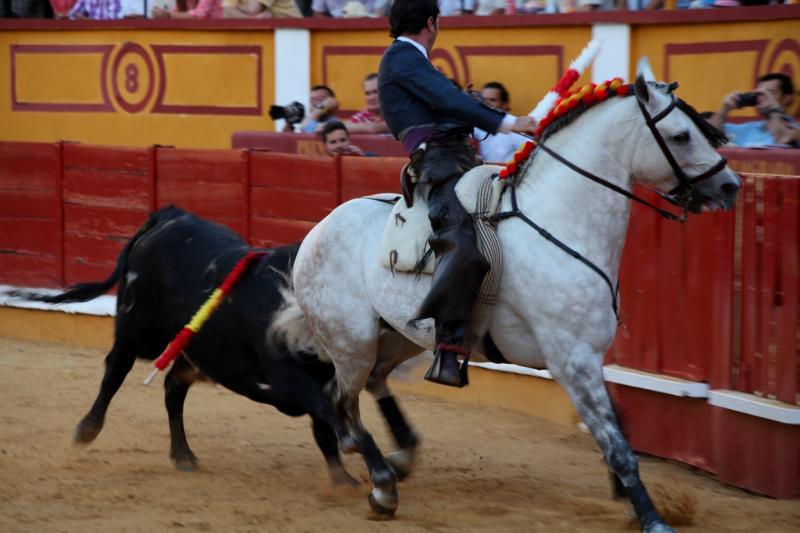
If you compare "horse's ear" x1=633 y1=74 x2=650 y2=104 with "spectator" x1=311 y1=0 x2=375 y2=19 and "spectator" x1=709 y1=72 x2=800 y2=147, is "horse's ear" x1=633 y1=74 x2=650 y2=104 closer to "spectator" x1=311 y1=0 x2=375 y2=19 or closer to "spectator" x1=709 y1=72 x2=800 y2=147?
"spectator" x1=709 y1=72 x2=800 y2=147

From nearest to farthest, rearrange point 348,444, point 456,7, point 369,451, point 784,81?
point 369,451 < point 348,444 < point 784,81 < point 456,7

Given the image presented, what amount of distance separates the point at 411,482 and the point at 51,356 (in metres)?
4.39

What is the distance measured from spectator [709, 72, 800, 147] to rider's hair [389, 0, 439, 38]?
2.99m

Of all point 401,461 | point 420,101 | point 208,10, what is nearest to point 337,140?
point 401,461

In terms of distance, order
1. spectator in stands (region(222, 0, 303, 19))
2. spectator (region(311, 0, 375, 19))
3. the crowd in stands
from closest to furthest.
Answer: the crowd in stands
spectator (region(311, 0, 375, 19))
spectator in stands (region(222, 0, 303, 19))

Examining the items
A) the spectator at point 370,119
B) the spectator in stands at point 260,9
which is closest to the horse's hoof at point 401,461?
the spectator at point 370,119

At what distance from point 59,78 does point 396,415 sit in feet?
31.9

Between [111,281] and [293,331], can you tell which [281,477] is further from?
[111,281]

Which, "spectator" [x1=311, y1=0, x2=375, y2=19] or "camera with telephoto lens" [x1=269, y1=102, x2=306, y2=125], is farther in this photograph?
"spectator" [x1=311, y1=0, x2=375, y2=19]

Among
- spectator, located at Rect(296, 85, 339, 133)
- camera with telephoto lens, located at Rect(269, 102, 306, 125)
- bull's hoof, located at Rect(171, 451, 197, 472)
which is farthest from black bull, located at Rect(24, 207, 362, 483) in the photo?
camera with telephoto lens, located at Rect(269, 102, 306, 125)

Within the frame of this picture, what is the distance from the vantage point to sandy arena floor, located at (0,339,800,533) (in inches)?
210

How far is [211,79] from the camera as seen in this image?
13.3 m

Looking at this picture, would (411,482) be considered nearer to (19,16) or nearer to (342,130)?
(342,130)

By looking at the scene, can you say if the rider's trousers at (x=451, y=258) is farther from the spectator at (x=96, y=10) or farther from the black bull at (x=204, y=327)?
the spectator at (x=96, y=10)
